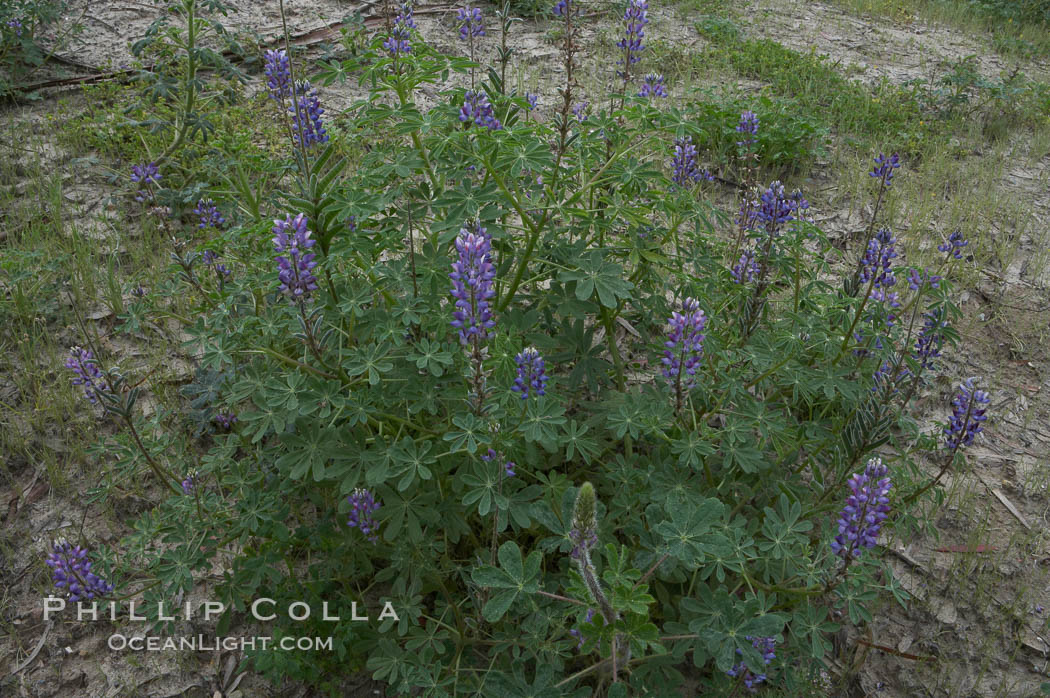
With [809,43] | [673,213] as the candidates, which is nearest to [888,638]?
[673,213]

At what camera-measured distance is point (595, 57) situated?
638 cm

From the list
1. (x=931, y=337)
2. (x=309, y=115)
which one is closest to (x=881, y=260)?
(x=931, y=337)

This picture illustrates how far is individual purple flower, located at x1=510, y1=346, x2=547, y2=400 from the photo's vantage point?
218 cm

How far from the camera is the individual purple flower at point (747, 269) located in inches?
112

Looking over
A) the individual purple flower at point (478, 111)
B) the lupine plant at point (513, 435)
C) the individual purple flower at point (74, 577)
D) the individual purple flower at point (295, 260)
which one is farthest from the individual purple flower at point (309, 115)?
the individual purple flower at point (74, 577)

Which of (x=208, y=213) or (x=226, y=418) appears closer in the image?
(x=226, y=418)

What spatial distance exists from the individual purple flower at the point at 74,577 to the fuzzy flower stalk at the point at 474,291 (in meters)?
1.50

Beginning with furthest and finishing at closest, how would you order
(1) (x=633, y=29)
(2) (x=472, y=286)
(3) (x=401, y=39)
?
1. (1) (x=633, y=29)
2. (3) (x=401, y=39)
3. (2) (x=472, y=286)

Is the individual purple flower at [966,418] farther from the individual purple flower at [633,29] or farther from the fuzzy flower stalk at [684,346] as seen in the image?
the individual purple flower at [633,29]

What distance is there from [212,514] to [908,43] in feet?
26.4

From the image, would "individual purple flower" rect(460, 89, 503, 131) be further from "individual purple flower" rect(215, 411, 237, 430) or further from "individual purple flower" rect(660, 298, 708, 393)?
"individual purple flower" rect(215, 411, 237, 430)

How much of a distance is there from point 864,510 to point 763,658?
20.6 inches

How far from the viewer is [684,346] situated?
7.32 feet

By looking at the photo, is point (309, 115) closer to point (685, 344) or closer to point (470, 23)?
point (470, 23)
